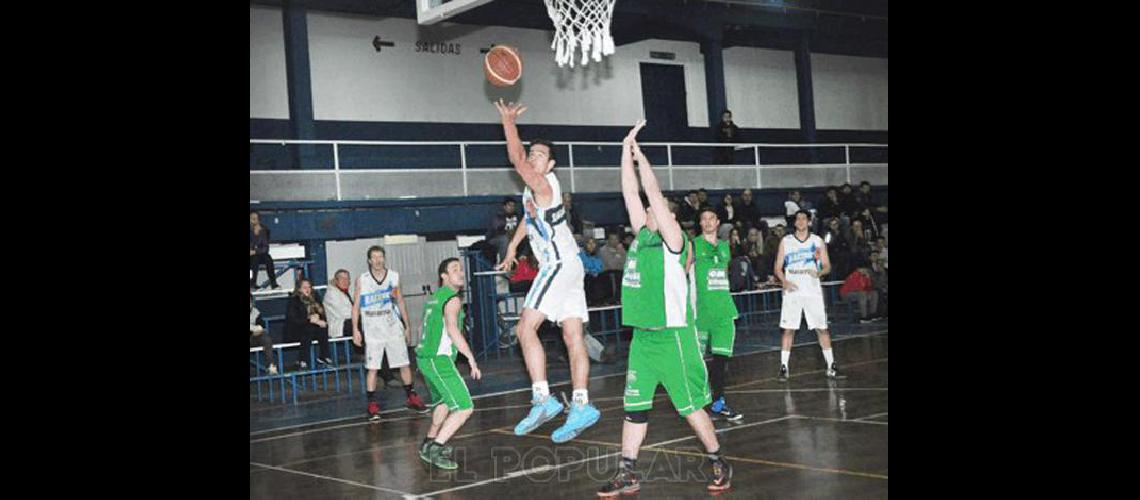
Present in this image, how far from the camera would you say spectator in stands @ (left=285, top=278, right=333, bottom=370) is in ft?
45.9

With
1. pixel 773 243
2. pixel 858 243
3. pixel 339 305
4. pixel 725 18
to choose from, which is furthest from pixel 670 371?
pixel 725 18

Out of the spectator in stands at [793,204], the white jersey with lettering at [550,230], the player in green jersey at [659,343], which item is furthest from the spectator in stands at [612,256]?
the player in green jersey at [659,343]

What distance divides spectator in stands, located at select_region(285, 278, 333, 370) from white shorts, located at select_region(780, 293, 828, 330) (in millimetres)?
5803

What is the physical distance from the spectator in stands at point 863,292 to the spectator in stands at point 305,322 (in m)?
9.08

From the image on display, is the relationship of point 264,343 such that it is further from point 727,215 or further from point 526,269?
point 727,215

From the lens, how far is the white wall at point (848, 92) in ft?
93.2

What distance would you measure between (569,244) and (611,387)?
4.82 metres

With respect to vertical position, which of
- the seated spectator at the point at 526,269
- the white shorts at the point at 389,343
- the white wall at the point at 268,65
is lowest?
the white shorts at the point at 389,343

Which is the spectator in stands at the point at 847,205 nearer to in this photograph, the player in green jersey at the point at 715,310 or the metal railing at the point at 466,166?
the metal railing at the point at 466,166
